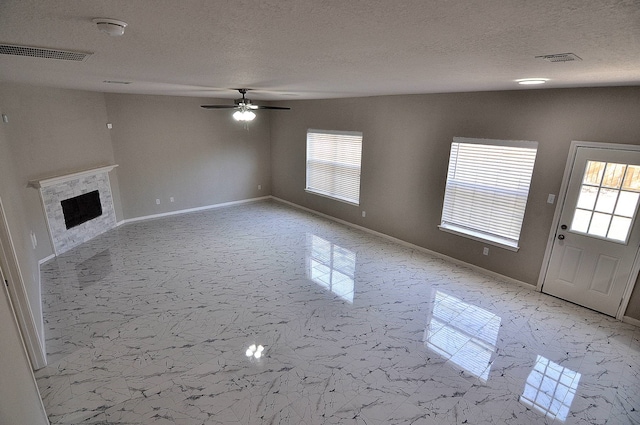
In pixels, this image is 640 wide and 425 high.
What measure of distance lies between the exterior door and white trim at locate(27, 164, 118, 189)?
7.08 metres

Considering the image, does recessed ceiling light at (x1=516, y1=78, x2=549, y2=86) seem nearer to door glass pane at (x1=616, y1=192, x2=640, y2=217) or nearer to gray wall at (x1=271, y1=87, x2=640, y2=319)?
gray wall at (x1=271, y1=87, x2=640, y2=319)

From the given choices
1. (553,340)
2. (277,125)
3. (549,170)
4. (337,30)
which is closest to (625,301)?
(553,340)

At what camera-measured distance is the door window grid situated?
3348 mm

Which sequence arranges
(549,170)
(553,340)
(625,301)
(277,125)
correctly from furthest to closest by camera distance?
1. (277,125)
2. (549,170)
3. (625,301)
4. (553,340)

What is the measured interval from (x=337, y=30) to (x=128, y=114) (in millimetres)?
6126

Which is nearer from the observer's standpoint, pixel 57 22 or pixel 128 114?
pixel 57 22

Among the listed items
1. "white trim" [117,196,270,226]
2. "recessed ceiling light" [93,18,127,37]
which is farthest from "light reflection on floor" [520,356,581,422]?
"white trim" [117,196,270,226]

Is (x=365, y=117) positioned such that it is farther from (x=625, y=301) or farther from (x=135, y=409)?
(x=135, y=409)

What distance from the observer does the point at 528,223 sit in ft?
13.4

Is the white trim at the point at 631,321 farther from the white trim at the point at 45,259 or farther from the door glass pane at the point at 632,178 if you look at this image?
the white trim at the point at 45,259

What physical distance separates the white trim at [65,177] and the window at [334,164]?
158 inches

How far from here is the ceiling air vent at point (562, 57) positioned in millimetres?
1762

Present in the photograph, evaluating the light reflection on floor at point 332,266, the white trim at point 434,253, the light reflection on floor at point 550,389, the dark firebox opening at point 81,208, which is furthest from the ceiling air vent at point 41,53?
the white trim at point 434,253

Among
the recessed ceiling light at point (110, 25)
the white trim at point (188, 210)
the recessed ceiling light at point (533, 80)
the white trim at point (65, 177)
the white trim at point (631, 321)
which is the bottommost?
the white trim at point (631, 321)
